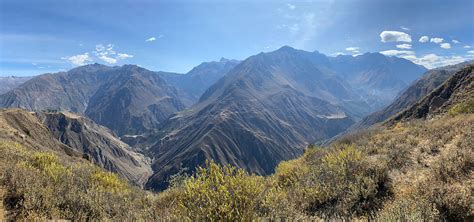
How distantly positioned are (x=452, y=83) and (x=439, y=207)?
11080 centimetres

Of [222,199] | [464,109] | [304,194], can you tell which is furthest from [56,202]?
[464,109]

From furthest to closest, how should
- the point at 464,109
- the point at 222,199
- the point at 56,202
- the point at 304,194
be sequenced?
the point at 464,109, the point at 304,194, the point at 56,202, the point at 222,199

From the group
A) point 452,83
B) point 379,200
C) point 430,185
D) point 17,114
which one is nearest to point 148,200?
point 379,200

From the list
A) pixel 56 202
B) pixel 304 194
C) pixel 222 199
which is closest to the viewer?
pixel 222 199

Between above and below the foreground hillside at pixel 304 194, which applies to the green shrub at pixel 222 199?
above

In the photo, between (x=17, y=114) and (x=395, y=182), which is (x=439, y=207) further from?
(x=17, y=114)

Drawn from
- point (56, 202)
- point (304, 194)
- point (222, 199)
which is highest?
point (222, 199)

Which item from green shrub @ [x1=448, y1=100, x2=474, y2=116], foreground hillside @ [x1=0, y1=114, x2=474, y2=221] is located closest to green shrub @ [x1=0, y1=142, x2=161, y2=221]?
foreground hillside @ [x1=0, y1=114, x2=474, y2=221]

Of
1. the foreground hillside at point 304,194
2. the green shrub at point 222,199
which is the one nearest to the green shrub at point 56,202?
the foreground hillside at point 304,194

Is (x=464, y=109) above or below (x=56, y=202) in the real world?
above

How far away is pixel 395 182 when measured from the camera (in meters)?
9.49

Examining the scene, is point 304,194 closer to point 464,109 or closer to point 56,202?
point 56,202

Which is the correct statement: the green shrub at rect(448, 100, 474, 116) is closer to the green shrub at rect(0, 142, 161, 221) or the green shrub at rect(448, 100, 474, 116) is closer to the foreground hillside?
the foreground hillside

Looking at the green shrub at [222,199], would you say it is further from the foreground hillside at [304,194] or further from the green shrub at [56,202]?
the green shrub at [56,202]
